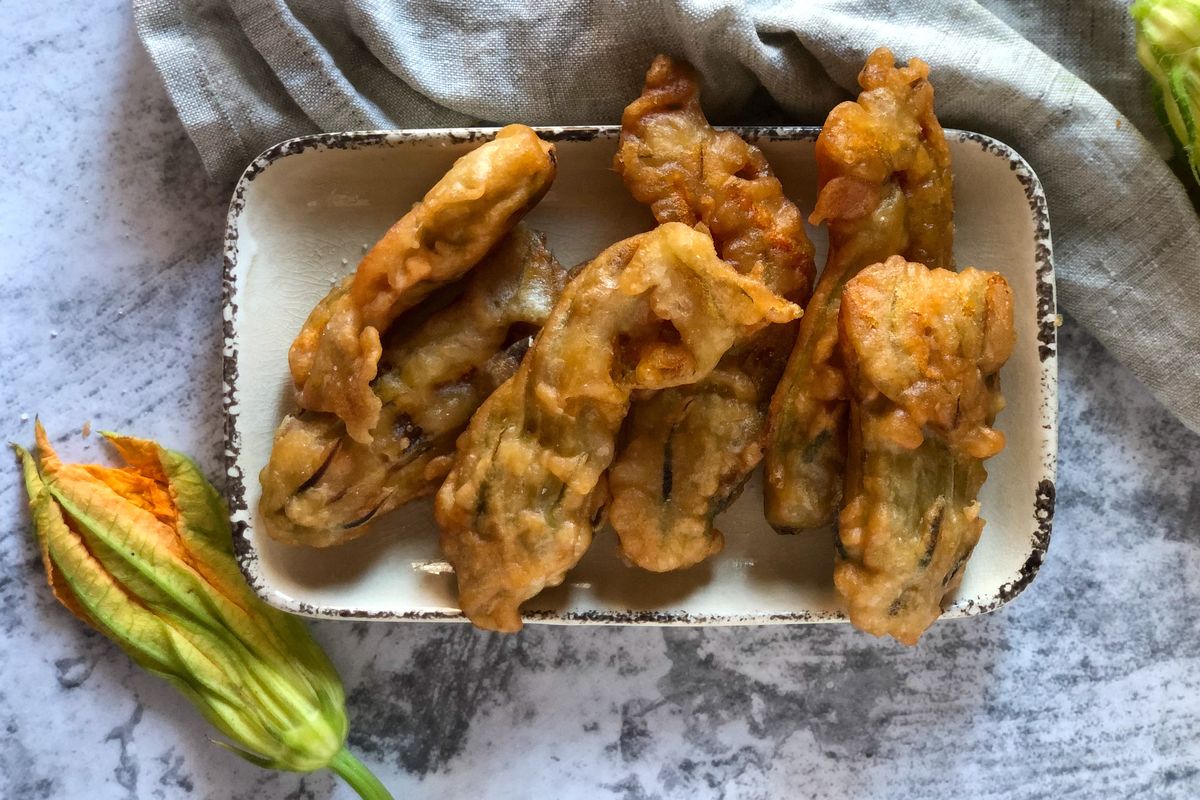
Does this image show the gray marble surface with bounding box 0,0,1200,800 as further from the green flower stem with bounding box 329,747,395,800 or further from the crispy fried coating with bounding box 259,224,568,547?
the crispy fried coating with bounding box 259,224,568,547

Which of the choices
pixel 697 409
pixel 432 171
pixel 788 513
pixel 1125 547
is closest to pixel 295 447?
pixel 432 171

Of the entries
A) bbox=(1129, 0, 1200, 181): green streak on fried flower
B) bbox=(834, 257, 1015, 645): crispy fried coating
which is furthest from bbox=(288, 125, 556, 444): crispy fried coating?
bbox=(1129, 0, 1200, 181): green streak on fried flower

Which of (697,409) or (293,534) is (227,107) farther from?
(697,409)

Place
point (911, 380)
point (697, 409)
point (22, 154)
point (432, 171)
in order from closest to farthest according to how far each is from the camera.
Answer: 1. point (911, 380)
2. point (697, 409)
3. point (432, 171)
4. point (22, 154)

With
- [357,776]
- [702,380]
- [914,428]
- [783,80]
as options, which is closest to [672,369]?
[702,380]

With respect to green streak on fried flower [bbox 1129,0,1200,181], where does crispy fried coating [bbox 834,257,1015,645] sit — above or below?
below

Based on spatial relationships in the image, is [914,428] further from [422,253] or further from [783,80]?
[422,253]
